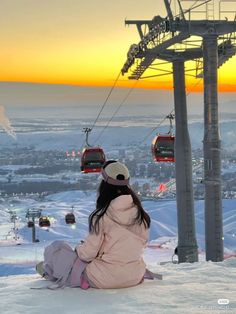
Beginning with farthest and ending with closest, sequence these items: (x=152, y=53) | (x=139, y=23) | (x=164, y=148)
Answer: (x=164, y=148) → (x=139, y=23) → (x=152, y=53)

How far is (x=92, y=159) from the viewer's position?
2148 cm

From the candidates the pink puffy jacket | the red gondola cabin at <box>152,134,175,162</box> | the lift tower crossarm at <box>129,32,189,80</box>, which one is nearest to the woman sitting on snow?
the pink puffy jacket

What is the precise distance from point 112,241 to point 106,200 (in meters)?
0.42

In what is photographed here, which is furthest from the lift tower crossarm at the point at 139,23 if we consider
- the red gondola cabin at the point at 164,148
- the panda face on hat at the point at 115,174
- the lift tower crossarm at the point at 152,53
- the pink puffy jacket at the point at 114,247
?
the pink puffy jacket at the point at 114,247

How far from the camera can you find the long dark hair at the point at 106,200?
18.9ft

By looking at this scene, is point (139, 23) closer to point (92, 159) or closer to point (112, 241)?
point (92, 159)

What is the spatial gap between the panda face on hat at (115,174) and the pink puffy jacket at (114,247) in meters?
0.16

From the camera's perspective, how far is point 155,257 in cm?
7062

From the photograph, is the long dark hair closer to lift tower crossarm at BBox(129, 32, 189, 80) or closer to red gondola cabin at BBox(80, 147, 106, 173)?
lift tower crossarm at BBox(129, 32, 189, 80)

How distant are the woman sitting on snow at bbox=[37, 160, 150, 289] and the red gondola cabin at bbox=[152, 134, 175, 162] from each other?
13.2 m

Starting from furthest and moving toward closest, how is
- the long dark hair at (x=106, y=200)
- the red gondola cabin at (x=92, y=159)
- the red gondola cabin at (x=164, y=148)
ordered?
the red gondola cabin at (x=92, y=159) → the red gondola cabin at (x=164, y=148) → the long dark hair at (x=106, y=200)

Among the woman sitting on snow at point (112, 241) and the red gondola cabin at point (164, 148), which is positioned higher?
the red gondola cabin at point (164, 148)

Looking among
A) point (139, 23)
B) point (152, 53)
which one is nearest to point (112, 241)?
point (152, 53)

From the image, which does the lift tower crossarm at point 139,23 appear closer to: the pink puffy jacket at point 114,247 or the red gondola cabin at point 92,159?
the red gondola cabin at point 92,159
